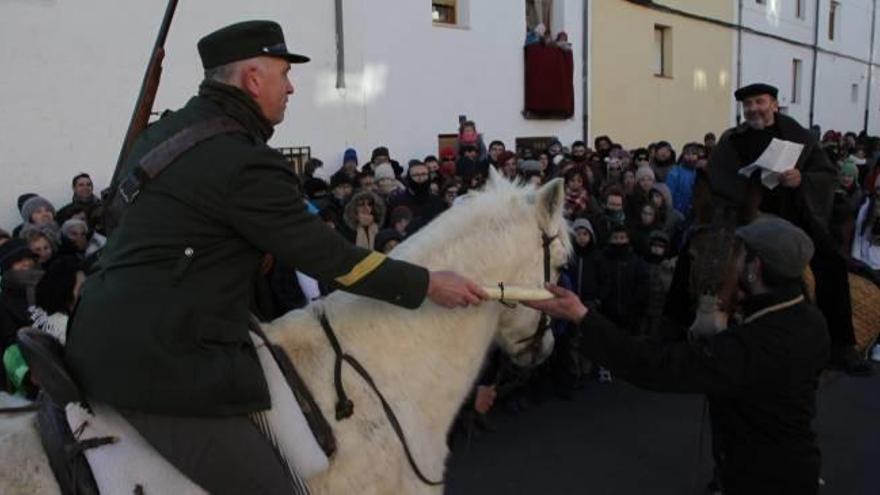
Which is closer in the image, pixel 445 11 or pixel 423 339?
pixel 423 339

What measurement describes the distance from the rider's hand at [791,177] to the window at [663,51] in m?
16.9

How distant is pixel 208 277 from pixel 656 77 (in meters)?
20.2

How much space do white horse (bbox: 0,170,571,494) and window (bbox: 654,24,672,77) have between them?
19.5 meters

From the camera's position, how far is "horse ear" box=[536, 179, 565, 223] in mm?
2900

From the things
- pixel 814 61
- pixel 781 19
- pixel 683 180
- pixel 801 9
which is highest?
pixel 801 9

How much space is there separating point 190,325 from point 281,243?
349 millimetres

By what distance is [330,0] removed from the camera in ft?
39.2

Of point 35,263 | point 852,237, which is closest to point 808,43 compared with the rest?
point 852,237

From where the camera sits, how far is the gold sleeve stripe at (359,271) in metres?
2.30

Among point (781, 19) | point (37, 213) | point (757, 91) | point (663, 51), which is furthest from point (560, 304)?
point (781, 19)

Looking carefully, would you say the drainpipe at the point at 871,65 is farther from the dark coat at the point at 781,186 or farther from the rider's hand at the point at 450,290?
the rider's hand at the point at 450,290

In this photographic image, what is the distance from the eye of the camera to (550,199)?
291 cm

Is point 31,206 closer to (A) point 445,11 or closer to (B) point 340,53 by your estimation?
(B) point 340,53

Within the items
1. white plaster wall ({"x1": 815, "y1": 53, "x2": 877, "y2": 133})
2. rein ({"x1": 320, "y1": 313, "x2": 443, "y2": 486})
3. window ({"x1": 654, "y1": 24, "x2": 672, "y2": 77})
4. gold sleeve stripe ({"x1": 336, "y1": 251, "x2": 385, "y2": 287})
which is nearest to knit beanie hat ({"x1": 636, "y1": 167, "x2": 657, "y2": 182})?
rein ({"x1": 320, "y1": 313, "x2": 443, "y2": 486})
